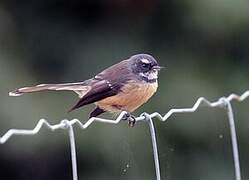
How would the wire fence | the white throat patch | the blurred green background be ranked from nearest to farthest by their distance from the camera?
the wire fence, the white throat patch, the blurred green background

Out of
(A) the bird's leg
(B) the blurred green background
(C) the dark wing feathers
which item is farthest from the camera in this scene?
(B) the blurred green background

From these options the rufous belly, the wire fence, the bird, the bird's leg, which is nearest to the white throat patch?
the bird

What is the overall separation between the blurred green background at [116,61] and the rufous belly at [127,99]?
97 centimetres

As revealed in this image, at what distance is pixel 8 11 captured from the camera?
630 cm

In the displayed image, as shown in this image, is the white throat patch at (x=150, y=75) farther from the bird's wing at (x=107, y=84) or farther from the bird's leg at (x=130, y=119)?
the bird's leg at (x=130, y=119)

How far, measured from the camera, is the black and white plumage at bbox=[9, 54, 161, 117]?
4.82m

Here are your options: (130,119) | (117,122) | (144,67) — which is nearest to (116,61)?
(144,67)

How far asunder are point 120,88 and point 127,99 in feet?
0.27

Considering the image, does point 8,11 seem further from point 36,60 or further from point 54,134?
point 54,134

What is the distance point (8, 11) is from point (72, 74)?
60 centimetres

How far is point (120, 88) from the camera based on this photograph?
4.89 meters

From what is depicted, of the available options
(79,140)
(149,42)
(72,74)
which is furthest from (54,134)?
(149,42)

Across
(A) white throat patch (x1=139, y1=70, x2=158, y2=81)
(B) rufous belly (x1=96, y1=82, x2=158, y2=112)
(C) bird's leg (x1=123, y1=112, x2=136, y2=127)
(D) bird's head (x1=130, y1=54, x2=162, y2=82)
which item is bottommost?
(C) bird's leg (x1=123, y1=112, x2=136, y2=127)

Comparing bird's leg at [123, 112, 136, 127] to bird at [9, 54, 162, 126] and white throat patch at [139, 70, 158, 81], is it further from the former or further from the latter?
white throat patch at [139, 70, 158, 81]
